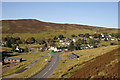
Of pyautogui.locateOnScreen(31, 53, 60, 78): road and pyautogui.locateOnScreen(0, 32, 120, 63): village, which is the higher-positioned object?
pyautogui.locateOnScreen(0, 32, 120, 63): village

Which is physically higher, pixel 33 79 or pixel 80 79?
pixel 80 79

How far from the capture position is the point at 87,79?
2125 centimetres

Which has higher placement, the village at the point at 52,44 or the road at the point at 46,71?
the village at the point at 52,44

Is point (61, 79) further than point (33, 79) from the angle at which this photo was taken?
No

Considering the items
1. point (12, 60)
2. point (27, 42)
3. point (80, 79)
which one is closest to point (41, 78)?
point (80, 79)

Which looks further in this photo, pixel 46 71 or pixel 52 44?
pixel 52 44

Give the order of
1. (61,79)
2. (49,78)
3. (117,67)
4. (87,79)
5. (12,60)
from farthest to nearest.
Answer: (12,60)
(49,78)
(61,79)
(117,67)
(87,79)

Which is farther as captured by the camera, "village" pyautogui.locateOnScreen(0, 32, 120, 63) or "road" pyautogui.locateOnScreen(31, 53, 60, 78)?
"village" pyautogui.locateOnScreen(0, 32, 120, 63)

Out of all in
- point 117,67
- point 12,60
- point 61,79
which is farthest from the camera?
point 12,60

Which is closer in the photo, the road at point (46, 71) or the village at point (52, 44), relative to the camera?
the road at point (46, 71)

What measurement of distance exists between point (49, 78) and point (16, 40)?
116 meters

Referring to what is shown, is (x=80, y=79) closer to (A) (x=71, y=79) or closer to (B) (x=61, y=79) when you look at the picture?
(A) (x=71, y=79)

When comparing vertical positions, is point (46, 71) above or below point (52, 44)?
below

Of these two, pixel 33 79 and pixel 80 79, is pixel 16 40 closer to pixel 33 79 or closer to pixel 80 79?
pixel 33 79
